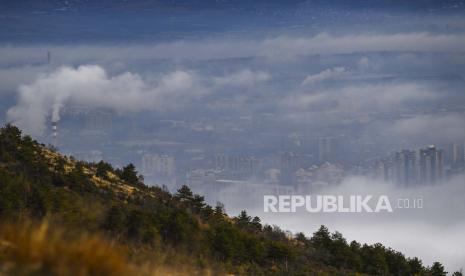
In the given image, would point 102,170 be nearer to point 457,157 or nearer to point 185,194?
point 185,194

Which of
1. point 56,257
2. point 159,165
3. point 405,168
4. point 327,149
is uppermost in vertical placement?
point 327,149

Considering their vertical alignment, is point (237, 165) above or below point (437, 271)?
above

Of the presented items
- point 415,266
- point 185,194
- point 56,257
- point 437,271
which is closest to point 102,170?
point 185,194

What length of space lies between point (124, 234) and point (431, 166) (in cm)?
15820

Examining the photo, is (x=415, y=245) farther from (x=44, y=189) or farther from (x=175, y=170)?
(x=44, y=189)

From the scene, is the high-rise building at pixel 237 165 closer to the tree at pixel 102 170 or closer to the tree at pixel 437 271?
the tree at pixel 102 170

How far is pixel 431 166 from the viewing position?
538 ft

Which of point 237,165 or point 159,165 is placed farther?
point 237,165

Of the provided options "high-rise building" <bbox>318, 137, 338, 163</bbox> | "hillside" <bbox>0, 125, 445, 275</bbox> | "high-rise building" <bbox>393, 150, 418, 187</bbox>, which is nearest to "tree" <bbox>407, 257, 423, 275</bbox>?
"hillside" <bbox>0, 125, 445, 275</bbox>

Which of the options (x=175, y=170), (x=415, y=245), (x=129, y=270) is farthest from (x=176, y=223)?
(x=415, y=245)

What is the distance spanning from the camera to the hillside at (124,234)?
459cm

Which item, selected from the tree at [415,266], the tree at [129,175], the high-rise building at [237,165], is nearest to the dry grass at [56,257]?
the tree at [415,266]

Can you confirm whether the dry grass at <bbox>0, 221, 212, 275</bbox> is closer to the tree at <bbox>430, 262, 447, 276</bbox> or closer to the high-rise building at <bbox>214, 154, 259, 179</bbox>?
the tree at <bbox>430, 262, 447, 276</bbox>

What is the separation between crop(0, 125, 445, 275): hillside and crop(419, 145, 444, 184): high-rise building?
137 m
